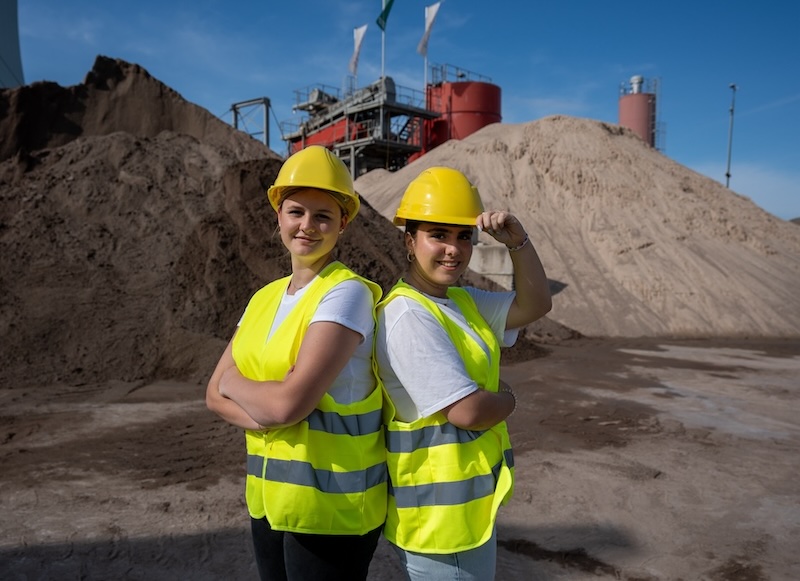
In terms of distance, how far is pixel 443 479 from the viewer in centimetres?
158

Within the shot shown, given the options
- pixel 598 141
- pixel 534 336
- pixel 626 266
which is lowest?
pixel 534 336

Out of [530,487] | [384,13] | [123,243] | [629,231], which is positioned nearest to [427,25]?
[384,13]

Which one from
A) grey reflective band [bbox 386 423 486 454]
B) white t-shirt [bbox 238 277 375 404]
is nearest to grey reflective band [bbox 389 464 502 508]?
grey reflective band [bbox 386 423 486 454]

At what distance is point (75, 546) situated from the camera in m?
3.78

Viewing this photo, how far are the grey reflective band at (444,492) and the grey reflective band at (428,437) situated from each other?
0.11 meters

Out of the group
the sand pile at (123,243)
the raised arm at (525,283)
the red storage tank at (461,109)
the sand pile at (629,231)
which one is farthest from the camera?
the red storage tank at (461,109)

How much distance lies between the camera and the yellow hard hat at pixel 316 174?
1.82 meters

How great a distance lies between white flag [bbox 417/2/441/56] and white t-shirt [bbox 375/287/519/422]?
3644 cm

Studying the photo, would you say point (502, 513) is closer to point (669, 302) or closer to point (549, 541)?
point (549, 541)

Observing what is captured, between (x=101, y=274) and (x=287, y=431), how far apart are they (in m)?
10.7

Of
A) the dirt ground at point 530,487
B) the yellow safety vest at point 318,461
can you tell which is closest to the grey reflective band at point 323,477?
the yellow safety vest at point 318,461

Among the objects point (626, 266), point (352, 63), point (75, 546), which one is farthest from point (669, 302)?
point (352, 63)

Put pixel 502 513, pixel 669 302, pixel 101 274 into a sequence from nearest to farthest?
pixel 502 513, pixel 101 274, pixel 669 302

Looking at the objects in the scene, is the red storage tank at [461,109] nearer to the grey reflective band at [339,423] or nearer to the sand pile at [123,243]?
the sand pile at [123,243]
